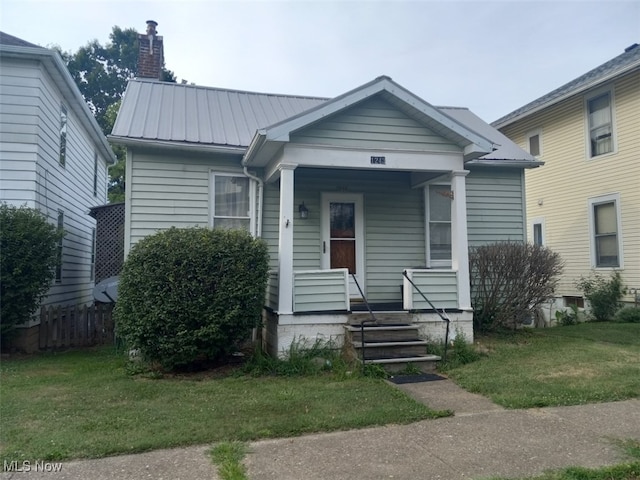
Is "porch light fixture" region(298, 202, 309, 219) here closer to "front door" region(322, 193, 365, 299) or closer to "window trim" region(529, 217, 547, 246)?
"front door" region(322, 193, 365, 299)

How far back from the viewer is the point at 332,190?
9.01 meters

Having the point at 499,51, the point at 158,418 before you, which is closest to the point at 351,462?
the point at 158,418

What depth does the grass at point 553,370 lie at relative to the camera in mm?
5105

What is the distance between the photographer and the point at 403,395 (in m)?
5.16

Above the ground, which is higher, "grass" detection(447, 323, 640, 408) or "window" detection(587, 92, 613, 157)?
"window" detection(587, 92, 613, 157)

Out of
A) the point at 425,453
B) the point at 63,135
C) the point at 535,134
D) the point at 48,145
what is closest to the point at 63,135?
the point at 63,135

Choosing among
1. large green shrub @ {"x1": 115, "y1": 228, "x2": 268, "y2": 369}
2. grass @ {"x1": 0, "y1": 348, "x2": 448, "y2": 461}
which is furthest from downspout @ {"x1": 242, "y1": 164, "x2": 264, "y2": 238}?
grass @ {"x1": 0, "y1": 348, "x2": 448, "y2": 461}

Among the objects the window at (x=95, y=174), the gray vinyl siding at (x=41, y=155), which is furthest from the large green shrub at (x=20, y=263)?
the window at (x=95, y=174)

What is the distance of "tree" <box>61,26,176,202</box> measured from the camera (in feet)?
104

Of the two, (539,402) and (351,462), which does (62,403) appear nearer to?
(351,462)

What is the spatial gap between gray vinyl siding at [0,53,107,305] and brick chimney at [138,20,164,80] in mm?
2053

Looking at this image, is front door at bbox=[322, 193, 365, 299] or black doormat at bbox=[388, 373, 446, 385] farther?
front door at bbox=[322, 193, 365, 299]

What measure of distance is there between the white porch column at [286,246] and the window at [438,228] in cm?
362

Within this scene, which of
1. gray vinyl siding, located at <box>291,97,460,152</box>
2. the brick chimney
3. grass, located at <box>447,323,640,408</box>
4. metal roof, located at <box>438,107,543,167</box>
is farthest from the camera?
the brick chimney
